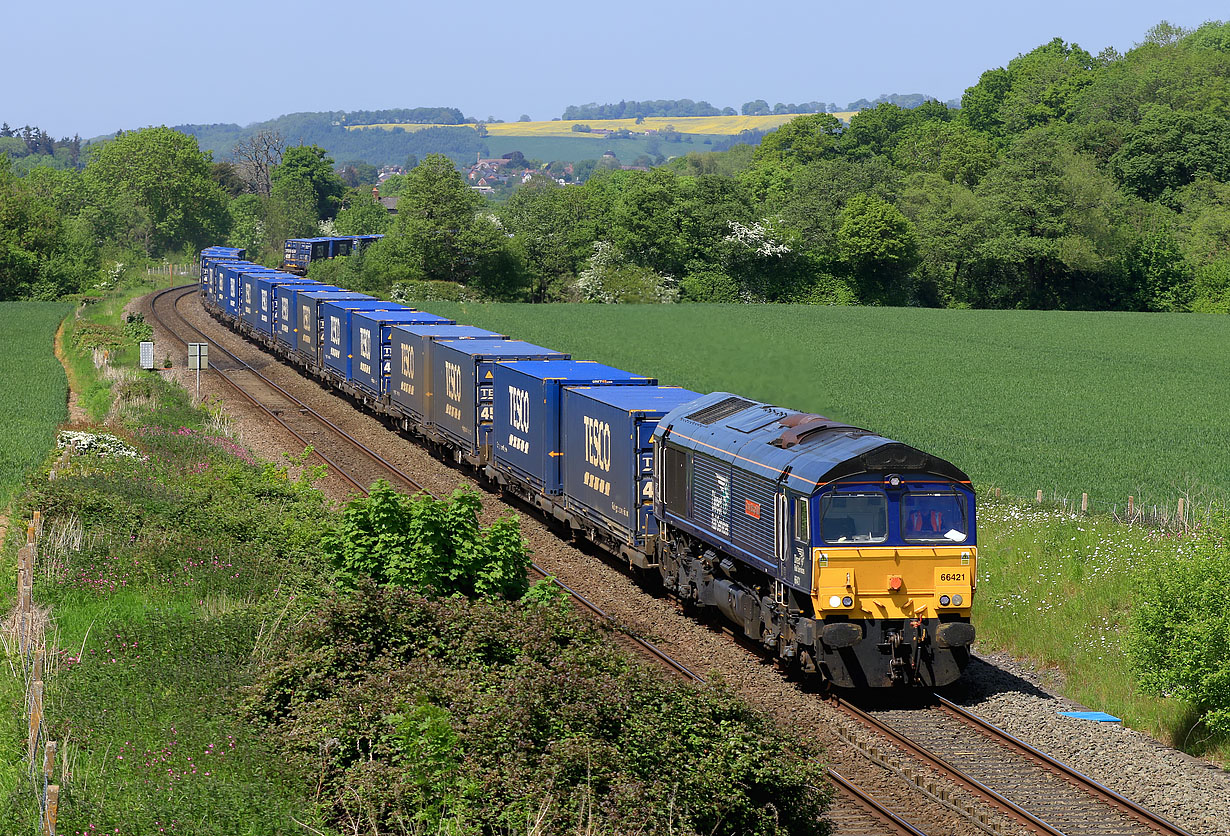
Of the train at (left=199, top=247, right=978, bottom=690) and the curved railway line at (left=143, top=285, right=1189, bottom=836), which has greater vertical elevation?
the train at (left=199, top=247, right=978, bottom=690)

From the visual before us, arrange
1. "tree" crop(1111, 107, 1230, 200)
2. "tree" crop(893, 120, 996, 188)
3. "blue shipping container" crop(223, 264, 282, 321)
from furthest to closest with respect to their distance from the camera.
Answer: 1. "tree" crop(893, 120, 996, 188)
2. "tree" crop(1111, 107, 1230, 200)
3. "blue shipping container" crop(223, 264, 282, 321)

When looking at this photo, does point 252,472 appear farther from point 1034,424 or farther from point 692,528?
point 1034,424

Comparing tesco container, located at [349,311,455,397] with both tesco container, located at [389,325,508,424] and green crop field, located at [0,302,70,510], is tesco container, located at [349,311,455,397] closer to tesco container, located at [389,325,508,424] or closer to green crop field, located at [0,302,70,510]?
tesco container, located at [389,325,508,424]

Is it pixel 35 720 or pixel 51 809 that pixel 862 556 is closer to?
pixel 35 720

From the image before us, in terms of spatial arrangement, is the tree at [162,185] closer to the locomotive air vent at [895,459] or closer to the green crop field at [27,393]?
the green crop field at [27,393]

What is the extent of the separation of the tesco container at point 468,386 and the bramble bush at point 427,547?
12.3 metres

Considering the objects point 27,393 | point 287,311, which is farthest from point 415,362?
point 287,311

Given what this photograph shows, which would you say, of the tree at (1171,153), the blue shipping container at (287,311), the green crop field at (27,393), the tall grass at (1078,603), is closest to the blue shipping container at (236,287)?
the blue shipping container at (287,311)

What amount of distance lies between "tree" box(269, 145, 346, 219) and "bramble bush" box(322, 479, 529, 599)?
555 ft

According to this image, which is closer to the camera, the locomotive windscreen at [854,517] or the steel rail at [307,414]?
the locomotive windscreen at [854,517]

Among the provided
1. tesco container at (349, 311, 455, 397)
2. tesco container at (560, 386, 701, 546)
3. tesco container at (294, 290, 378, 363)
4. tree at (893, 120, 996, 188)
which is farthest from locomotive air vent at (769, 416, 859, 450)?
tree at (893, 120, 996, 188)

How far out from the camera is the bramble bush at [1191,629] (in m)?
15.8

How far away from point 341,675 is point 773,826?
5.31m

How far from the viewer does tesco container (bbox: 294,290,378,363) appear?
1902 inches
